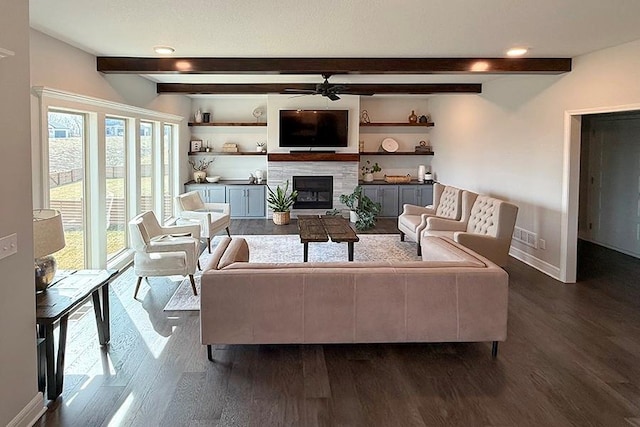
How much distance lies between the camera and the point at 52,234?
3.33m

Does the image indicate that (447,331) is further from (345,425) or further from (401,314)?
(345,425)

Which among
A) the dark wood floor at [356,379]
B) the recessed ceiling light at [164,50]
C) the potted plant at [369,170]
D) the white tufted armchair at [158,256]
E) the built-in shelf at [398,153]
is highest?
the recessed ceiling light at [164,50]

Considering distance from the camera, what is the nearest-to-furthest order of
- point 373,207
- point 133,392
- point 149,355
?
point 133,392 < point 149,355 < point 373,207

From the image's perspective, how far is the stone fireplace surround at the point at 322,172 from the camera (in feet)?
34.8

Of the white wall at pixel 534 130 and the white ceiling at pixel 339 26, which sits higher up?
the white ceiling at pixel 339 26

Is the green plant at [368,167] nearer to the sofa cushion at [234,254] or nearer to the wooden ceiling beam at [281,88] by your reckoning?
the wooden ceiling beam at [281,88]

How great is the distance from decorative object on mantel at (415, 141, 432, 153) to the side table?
843cm

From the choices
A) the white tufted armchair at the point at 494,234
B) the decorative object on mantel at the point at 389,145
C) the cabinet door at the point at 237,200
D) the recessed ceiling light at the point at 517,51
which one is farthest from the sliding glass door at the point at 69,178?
the decorative object on mantel at the point at 389,145

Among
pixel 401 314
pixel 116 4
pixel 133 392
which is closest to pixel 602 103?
pixel 401 314

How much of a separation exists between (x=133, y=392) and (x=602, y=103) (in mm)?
5201

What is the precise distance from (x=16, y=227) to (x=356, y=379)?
231 centimetres

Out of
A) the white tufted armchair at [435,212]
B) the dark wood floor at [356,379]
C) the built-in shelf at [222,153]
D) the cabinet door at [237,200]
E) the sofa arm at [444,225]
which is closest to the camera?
the dark wood floor at [356,379]

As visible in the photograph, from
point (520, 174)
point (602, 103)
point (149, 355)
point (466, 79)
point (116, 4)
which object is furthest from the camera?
point (466, 79)

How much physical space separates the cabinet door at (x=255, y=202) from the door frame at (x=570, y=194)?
6.24 meters
